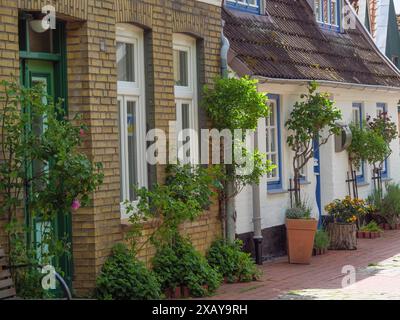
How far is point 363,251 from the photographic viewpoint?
17.0 meters

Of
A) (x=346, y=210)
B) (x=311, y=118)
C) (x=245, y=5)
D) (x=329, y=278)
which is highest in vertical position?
(x=245, y=5)

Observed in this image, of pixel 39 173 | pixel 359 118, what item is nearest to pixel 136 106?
pixel 39 173

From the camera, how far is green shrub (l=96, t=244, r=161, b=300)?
35.5ft

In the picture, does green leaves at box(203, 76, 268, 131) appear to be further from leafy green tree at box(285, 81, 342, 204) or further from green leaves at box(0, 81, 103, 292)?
green leaves at box(0, 81, 103, 292)

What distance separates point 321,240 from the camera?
16.6 metres

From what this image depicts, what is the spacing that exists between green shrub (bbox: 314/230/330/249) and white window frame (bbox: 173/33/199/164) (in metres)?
3.75

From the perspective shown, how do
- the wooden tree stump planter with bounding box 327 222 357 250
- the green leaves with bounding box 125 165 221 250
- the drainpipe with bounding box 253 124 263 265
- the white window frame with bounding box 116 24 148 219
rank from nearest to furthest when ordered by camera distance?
1. the green leaves with bounding box 125 165 221 250
2. the white window frame with bounding box 116 24 148 219
3. the drainpipe with bounding box 253 124 263 265
4. the wooden tree stump planter with bounding box 327 222 357 250

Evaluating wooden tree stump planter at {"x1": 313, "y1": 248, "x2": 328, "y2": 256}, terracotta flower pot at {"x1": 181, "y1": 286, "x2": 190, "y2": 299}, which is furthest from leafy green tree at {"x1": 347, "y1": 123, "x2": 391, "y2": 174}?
terracotta flower pot at {"x1": 181, "y1": 286, "x2": 190, "y2": 299}

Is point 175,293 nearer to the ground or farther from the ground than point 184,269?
nearer to the ground

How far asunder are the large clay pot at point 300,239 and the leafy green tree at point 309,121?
50.6 inches

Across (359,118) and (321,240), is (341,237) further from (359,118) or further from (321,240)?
(359,118)

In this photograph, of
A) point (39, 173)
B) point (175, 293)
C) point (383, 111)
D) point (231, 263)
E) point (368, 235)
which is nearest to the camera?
point (39, 173)

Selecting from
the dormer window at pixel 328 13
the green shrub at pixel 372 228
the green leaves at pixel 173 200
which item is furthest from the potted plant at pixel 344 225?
the green leaves at pixel 173 200

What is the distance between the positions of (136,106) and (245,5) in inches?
209
